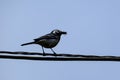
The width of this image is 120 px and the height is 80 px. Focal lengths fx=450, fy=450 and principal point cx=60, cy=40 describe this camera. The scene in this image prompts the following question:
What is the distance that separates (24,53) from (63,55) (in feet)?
3.15

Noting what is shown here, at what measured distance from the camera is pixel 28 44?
14.2m

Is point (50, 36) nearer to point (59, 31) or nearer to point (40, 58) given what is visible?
point (59, 31)

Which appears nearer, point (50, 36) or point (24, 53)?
point (24, 53)

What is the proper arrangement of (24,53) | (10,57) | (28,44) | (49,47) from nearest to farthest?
(10,57) → (24,53) → (28,44) → (49,47)

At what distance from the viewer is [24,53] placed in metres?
10.6

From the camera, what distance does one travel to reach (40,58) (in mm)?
10250

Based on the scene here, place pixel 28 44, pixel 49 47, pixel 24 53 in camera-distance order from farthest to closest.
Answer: pixel 49 47 → pixel 28 44 → pixel 24 53

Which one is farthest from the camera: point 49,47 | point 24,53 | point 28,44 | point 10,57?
point 49,47

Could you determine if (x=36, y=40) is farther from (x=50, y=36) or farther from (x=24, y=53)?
(x=24, y=53)

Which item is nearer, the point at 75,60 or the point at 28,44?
the point at 75,60

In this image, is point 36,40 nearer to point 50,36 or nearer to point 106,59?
point 50,36

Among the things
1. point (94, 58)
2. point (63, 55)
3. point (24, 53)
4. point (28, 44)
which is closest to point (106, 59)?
point (94, 58)

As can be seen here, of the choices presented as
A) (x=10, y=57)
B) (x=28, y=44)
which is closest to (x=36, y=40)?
(x=28, y=44)

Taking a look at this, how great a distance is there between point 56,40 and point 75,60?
518 cm
